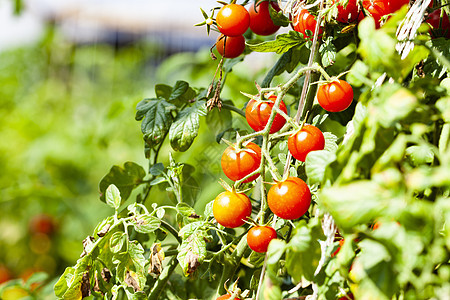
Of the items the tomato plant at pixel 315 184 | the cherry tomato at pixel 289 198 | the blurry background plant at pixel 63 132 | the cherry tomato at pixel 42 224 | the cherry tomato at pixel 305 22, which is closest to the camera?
the tomato plant at pixel 315 184

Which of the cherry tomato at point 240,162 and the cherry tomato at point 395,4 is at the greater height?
the cherry tomato at point 395,4

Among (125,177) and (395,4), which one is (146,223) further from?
(395,4)

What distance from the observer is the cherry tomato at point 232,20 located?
65cm

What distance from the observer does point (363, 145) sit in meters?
0.38

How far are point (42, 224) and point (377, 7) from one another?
266cm

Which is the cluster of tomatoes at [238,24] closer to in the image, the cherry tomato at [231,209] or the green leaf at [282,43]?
the green leaf at [282,43]

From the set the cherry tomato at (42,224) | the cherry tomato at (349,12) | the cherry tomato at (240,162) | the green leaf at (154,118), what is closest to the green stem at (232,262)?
the cherry tomato at (240,162)

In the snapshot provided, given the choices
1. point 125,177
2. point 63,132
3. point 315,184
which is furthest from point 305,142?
point 63,132

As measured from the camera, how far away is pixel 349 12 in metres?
0.60

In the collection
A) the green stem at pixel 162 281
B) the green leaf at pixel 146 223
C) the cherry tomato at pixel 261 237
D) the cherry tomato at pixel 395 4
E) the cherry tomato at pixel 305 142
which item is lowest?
the green stem at pixel 162 281

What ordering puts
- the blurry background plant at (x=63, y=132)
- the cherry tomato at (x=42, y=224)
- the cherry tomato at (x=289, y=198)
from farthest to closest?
1. the cherry tomato at (x=42, y=224)
2. the blurry background plant at (x=63, y=132)
3. the cherry tomato at (x=289, y=198)

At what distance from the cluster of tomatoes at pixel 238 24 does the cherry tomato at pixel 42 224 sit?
2.44 metres

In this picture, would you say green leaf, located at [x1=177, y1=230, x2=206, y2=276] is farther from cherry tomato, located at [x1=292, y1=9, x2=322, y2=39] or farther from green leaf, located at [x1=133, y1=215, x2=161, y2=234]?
cherry tomato, located at [x1=292, y1=9, x2=322, y2=39]

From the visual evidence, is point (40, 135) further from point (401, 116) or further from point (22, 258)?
point (401, 116)
